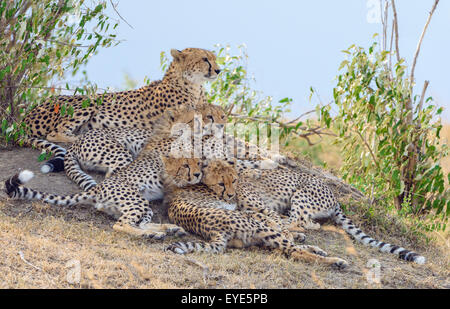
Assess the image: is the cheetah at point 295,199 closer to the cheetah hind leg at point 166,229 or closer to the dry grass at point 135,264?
the dry grass at point 135,264

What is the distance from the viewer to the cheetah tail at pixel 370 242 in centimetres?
487

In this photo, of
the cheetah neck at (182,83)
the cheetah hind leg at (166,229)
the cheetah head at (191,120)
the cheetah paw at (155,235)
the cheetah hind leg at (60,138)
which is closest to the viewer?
the cheetah paw at (155,235)

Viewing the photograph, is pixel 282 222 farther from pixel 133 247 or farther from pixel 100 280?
pixel 100 280

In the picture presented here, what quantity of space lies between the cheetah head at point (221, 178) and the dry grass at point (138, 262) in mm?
526

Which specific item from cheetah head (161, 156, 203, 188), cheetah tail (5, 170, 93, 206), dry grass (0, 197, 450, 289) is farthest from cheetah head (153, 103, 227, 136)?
dry grass (0, 197, 450, 289)

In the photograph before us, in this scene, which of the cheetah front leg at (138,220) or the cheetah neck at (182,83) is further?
the cheetah neck at (182,83)

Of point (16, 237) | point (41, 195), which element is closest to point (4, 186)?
point (41, 195)

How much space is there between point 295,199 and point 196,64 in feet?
6.72

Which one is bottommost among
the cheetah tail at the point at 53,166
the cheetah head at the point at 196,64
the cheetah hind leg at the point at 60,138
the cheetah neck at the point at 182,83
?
the cheetah tail at the point at 53,166

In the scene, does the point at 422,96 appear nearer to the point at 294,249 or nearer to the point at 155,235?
the point at 294,249

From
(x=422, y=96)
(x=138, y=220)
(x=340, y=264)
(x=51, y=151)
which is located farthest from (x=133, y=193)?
(x=422, y=96)

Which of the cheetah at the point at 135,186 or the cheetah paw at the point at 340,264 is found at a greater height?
the cheetah at the point at 135,186

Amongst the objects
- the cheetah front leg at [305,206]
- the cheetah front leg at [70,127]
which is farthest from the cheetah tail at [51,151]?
the cheetah front leg at [305,206]

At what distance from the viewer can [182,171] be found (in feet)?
17.7
